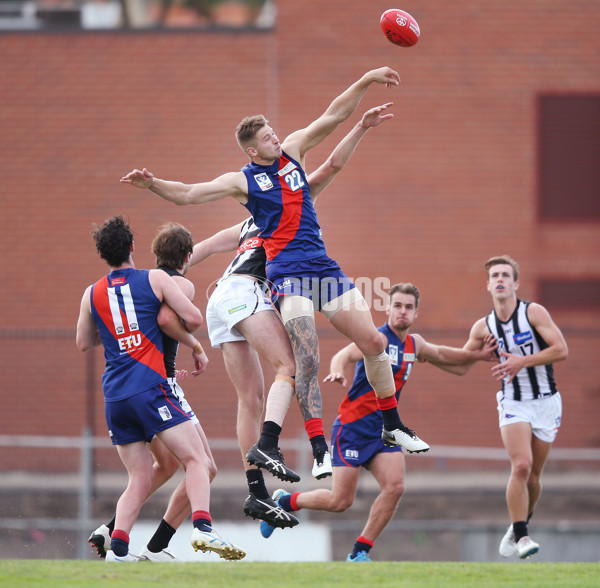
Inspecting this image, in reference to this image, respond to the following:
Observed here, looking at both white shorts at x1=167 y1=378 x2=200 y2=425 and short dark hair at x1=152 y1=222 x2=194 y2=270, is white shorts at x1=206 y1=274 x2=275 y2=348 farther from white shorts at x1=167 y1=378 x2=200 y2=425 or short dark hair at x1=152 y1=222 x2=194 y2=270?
white shorts at x1=167 y1=378 x2=200 y2=425

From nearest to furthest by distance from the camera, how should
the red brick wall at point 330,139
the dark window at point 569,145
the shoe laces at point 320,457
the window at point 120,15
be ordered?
the shoe laces at point 320,457
the red brick wall at point 330,139
the window at point 120,15
the dark window at point 569,145

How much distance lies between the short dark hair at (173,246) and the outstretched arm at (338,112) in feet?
3.39

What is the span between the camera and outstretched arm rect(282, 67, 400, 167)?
6.78 meters

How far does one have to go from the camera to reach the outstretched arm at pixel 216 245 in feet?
24.8

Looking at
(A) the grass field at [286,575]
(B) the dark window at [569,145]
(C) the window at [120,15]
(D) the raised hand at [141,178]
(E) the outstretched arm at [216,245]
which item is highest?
(C) the window at [120,15]

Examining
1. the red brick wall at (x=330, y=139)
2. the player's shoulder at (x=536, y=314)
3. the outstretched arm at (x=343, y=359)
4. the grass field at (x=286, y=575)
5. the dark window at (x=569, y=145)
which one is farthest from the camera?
the dark window at (x=569, y=145)

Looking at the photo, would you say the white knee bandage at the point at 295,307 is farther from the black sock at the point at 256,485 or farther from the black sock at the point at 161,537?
the black sock at the point at 161,537

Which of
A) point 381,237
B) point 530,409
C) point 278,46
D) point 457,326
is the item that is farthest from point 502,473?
point 278,46

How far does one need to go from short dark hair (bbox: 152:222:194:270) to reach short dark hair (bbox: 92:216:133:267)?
46cm

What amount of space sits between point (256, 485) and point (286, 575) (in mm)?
767

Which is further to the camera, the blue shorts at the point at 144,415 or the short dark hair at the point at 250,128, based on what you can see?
the short dark hair at the point at 250,128

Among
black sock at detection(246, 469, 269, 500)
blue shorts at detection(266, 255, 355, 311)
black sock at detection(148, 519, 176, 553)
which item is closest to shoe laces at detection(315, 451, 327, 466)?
black sock at detection(246, 469, 269, 500)

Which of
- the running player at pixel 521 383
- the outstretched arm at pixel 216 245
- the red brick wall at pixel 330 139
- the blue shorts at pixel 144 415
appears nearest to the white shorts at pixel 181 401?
the blue shorts at pixel 144 415

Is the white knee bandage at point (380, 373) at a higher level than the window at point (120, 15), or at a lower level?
lower
